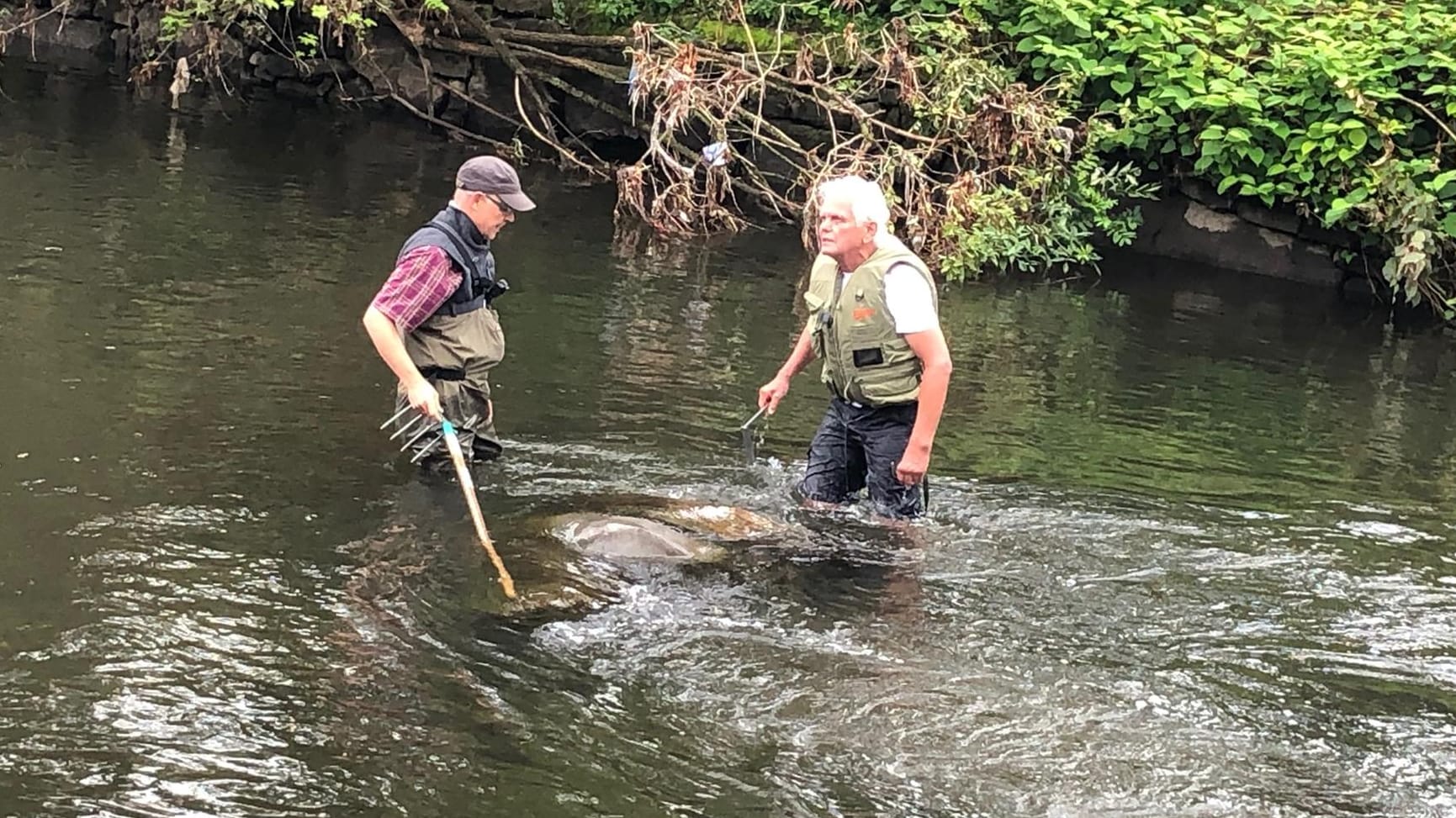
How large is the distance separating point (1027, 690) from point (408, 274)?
311 cm

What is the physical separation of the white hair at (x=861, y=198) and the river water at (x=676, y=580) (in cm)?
143

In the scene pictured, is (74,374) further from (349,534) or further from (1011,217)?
(1011,217)

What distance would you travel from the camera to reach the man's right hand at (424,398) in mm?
6078

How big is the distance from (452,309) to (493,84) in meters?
12.2

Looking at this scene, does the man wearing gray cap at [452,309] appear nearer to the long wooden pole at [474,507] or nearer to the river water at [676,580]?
the long wooden pole at [474,507]

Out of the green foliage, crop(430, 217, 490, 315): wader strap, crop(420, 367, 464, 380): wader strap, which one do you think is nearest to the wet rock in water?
crop(420, 367, 464, 380): wader strap

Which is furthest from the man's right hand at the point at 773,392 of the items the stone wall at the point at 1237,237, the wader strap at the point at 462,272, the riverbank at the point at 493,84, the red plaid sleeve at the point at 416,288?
the stone wall at the point at 1237,237

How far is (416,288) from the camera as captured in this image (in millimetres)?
6355

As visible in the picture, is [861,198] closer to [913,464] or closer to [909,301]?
[909,301]

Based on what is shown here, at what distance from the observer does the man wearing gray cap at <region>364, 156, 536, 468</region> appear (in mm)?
6254

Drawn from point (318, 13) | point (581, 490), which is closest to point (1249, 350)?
point (581, 490)

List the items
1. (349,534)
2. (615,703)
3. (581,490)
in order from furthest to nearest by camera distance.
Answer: (581,490) < (349,534) < (615,703)

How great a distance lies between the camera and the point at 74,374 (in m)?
7.77

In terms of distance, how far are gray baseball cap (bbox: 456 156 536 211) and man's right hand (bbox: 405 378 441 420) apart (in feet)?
2.93
